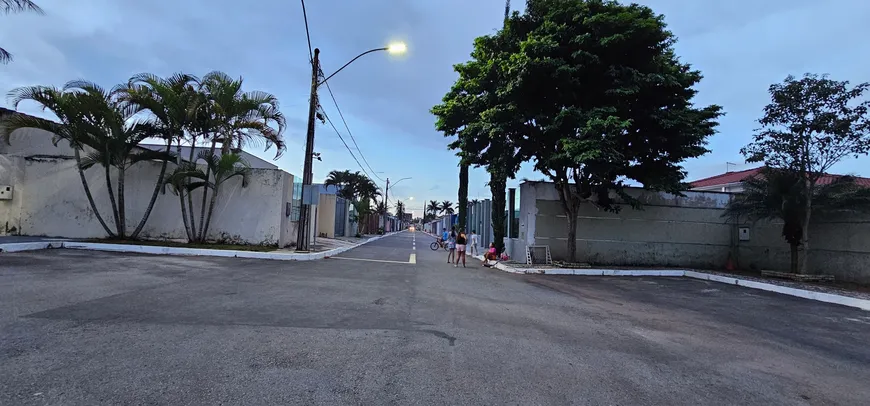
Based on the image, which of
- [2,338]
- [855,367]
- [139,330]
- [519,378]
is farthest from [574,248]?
[2,338]

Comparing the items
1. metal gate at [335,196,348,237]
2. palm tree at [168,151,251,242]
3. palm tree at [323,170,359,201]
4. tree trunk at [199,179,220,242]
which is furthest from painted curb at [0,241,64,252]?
palm tree at [323,170,359,201]

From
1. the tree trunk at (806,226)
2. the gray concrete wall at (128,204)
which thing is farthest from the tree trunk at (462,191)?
the tree trunk at (806,226)

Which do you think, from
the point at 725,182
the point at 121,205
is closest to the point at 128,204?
the point at 121,205

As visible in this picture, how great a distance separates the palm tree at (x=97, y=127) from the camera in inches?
531

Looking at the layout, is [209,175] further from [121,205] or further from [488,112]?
[488,112]

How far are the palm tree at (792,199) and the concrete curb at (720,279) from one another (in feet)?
9.77

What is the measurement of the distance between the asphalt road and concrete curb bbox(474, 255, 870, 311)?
1076 millimetres

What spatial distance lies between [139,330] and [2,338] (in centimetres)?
113

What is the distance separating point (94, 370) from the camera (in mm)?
3713

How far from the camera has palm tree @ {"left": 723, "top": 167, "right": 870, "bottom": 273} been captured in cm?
1346

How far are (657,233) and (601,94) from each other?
7.21 meters

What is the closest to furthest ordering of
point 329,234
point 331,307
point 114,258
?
1. point 331,307
2. point 114,258
3. point 329,234

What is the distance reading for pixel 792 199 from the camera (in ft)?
46.7

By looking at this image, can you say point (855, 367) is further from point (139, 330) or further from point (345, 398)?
point (139, 330)
